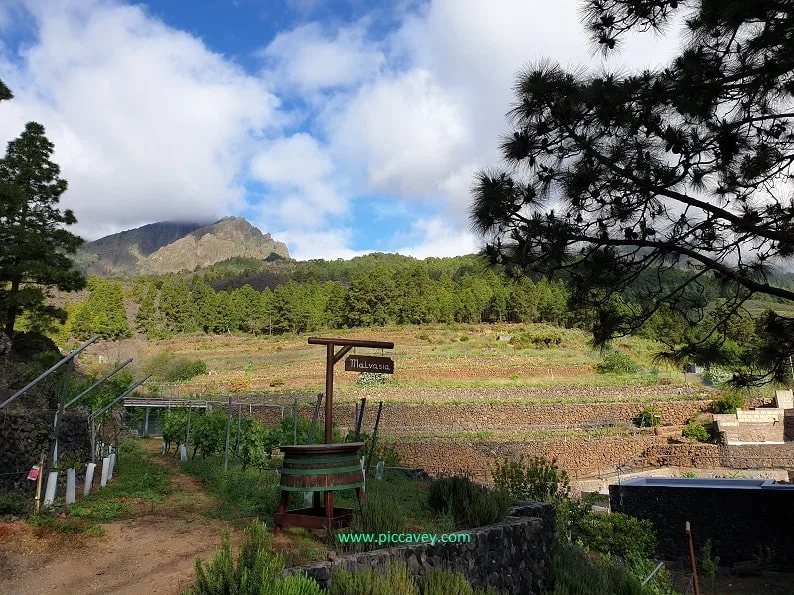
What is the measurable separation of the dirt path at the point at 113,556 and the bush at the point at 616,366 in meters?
36.6

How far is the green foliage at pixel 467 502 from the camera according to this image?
6711 millimetres

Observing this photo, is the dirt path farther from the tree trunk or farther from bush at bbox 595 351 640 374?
bush at bbox 595 351 640 374

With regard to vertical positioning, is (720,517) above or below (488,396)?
below

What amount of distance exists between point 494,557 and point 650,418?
24.5 m

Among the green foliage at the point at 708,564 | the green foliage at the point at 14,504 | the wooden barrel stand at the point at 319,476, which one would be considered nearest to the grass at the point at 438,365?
the green foliage at the point at 708,564

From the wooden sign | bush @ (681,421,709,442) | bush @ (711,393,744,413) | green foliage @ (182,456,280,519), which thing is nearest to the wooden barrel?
the wooden sign

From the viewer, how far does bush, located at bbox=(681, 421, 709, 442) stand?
996 inches

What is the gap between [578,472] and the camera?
934 inches

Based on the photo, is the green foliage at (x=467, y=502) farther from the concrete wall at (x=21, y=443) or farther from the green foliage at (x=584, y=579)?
the concrete wall at (x=21, y=443)

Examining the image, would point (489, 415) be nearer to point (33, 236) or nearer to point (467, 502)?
point (33, 236)

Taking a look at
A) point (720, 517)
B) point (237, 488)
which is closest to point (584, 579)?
point (237, 488)

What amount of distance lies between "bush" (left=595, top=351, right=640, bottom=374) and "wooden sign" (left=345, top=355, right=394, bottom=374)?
3630 centimetres

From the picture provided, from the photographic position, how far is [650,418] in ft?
91.8

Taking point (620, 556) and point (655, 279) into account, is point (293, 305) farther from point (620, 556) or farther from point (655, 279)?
point (655, 279)
